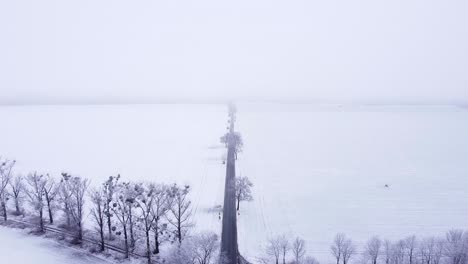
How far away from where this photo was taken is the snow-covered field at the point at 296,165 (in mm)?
60375

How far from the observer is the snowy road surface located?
159 feet

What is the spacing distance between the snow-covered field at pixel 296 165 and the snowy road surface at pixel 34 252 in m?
18.6

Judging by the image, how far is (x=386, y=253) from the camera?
4606 cm

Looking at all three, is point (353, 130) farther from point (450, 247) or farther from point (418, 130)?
point (450, 247)

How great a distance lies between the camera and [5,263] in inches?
1858

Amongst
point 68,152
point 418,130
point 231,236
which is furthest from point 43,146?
point 418,130

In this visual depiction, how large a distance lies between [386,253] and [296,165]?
2078 inches

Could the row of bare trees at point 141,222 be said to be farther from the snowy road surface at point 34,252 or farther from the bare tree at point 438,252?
the bare tree at point 438,252

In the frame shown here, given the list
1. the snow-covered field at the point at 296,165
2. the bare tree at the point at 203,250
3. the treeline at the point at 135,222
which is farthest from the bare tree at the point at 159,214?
the snow-covered field at the point at 296,165

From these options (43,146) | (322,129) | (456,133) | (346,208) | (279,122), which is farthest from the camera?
(279,122)

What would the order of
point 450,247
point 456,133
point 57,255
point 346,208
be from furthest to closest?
point 456,133, point 346,208, point 57,255, point 450,247

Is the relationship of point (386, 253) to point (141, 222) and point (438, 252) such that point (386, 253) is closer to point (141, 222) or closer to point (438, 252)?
point (438, 252)

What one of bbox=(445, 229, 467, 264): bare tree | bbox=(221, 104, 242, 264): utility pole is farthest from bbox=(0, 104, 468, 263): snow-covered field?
bbox=(445, 229, 467, 264): bare tree

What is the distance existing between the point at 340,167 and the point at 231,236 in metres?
51.4
